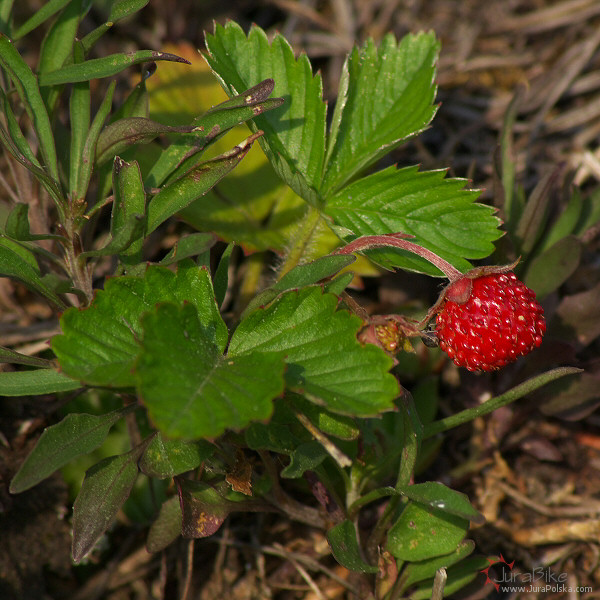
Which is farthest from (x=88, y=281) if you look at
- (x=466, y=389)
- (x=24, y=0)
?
(x=24, y=0)

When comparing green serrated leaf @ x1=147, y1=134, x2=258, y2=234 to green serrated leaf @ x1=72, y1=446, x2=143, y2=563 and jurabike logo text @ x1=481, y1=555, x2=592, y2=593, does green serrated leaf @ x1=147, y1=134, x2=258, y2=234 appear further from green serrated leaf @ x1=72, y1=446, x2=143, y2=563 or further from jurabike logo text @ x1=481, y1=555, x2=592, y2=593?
jurabike logo text @ x1=481, y1=555, x2=592, y2=593

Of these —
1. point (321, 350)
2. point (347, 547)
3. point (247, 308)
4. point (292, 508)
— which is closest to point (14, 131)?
point (247, 308)

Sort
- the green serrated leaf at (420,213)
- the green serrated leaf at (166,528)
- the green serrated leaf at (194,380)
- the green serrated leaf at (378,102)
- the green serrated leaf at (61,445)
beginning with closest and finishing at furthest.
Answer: the green serrated leaf at (194,380)
the green serrated leaf at (61,445)
the green serrated leaf at (166,528)
the green serrated leaf at (420,213)
the green serrated leaf at (378,102)

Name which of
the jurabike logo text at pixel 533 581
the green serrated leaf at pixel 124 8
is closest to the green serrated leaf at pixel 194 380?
the green serrated leaf at pixel 124 8

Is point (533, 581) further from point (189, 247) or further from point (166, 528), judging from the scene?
point (189, 247)

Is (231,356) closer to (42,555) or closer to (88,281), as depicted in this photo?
(88,281)

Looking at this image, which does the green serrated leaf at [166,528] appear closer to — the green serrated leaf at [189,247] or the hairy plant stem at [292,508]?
the hairy plant stem at [292,508]
